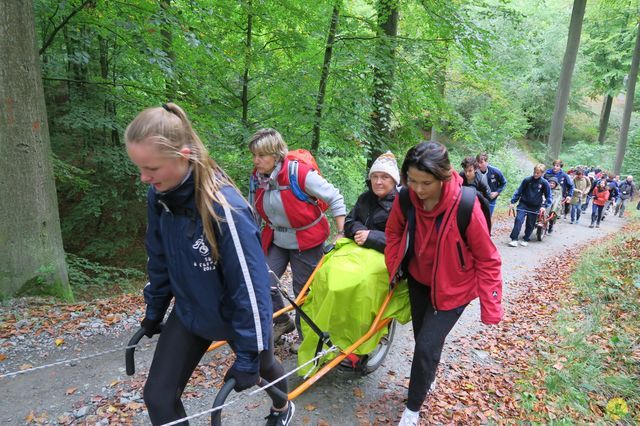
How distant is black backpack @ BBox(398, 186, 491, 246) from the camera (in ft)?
9.27

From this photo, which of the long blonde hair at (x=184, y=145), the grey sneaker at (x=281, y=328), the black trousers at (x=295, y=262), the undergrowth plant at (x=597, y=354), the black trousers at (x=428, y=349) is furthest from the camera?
the grey sneaker at (x=281, y=328)

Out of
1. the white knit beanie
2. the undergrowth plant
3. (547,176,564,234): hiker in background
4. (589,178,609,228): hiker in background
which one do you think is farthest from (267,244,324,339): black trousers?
(589,178,609,228): hiker in background

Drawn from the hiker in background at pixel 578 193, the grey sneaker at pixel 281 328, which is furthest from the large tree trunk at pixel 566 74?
the grey sneaker at pixel 281 328

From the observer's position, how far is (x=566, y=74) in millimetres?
17516

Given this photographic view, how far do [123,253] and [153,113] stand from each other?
27.9 ft

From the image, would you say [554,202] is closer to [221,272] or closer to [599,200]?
[599,200]

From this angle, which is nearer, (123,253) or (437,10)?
(437,10)

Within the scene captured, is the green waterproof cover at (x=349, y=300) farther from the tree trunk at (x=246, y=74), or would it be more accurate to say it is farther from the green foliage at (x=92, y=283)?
the tree trunk at (x=246, y=74)

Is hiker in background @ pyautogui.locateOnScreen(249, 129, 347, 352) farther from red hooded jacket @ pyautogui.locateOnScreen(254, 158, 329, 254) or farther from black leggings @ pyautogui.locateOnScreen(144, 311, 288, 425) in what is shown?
black leggings @ pyautogui.locateOnScreen(144, 311, 288, 425)

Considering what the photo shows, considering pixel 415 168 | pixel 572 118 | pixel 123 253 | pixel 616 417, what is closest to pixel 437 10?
pixel 415 168

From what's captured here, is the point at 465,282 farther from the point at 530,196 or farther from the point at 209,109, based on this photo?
the point at 530,196

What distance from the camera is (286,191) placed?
12.3 feet

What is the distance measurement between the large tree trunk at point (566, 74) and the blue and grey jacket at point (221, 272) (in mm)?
18382

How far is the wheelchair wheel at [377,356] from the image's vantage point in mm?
3875
